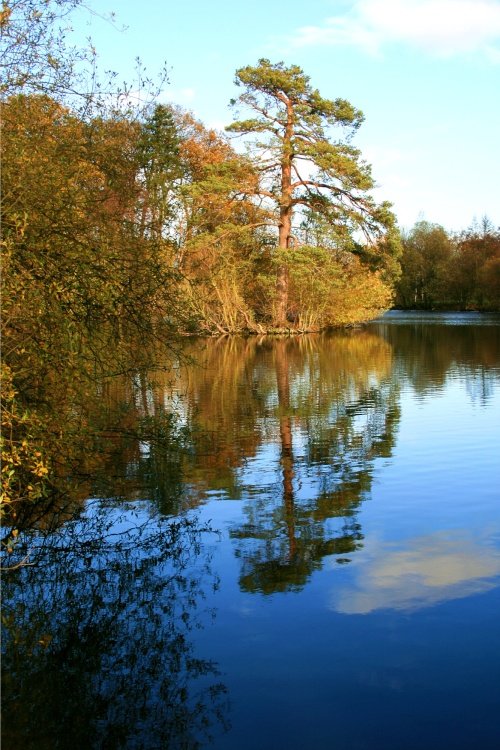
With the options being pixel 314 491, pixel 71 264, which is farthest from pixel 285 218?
pixel 71 264

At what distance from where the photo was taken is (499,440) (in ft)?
50.2

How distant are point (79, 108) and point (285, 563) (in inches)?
209

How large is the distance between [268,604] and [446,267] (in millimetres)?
92079

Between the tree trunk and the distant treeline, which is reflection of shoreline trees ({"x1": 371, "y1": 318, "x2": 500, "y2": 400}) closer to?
the tree trunk

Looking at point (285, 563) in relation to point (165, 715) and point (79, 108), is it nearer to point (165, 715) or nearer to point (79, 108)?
point (165, 715)

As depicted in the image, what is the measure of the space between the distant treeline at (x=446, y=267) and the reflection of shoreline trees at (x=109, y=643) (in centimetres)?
8358

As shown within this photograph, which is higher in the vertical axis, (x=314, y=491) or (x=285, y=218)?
(x=285, y=218)

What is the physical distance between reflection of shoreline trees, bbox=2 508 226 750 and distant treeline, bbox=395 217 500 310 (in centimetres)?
8358

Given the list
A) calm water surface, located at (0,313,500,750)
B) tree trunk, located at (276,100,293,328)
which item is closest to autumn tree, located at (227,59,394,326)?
tree trunk, located at (276,100,293,328)

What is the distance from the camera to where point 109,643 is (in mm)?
7004

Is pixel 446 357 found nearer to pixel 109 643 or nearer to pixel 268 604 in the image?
pixel 268 604

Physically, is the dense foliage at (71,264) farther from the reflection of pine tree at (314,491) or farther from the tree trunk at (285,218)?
the tree trunk at (285,218)

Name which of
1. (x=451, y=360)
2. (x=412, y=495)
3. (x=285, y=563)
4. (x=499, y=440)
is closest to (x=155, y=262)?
(x=285, y=563)

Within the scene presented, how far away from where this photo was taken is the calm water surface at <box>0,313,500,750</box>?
5812 mm
